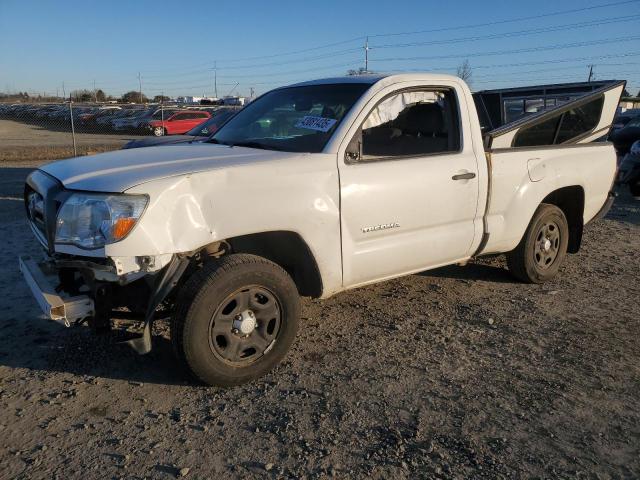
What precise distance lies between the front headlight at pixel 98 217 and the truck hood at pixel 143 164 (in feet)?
0.21

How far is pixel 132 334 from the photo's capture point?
326 centimetres

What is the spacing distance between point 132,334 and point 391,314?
7.31 ft

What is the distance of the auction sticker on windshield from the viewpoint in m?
3.95

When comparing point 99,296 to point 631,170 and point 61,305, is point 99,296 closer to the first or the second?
point 61,305

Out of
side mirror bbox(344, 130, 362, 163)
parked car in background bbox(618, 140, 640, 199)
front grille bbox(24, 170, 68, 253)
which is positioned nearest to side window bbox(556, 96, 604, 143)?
side mirror bbox(344, 130, 362, 163)

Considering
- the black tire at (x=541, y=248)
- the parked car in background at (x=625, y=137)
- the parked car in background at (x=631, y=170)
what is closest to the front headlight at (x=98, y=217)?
the black tire at (x=541, y=248)

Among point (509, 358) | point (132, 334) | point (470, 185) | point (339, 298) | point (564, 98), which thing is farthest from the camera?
point (564, 98)

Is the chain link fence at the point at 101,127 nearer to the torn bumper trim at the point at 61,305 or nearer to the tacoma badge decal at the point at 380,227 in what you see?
the torn bumper trim at the point at 61,305

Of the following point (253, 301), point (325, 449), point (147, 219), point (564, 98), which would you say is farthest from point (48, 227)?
point (564, 98)

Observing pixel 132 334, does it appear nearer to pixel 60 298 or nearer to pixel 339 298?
pixel 60 298

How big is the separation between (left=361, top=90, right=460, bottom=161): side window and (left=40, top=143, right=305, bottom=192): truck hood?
3.32 feet

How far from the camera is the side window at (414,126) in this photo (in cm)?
443

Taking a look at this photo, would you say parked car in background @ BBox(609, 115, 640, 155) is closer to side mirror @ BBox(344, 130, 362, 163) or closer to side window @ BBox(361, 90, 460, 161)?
side window @ BBox(361, 90, 460, 161)

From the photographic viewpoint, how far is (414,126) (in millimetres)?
4836
